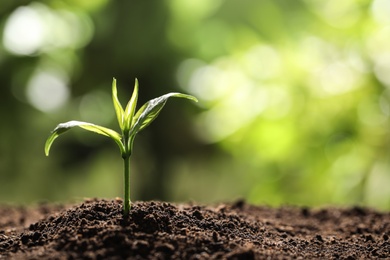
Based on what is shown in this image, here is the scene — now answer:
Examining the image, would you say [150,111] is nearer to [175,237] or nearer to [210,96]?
[175,237]

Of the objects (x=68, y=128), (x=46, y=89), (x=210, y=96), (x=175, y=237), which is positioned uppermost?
(x=46, y=89)

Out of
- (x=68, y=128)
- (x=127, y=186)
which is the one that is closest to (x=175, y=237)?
(x=127, y=186)

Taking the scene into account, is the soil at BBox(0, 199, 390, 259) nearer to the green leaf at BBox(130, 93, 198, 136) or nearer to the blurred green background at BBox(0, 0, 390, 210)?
the green leaf at BBox(130, 93, 198, 136)

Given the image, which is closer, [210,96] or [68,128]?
[68,128]

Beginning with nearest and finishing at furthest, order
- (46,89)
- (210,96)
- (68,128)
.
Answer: (68,128), (210,96), (46,89)

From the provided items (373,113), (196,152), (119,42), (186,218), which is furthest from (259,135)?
(186,218)

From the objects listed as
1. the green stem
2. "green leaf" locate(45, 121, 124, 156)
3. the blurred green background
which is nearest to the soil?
the green stem

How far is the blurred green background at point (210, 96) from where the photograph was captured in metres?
3.30

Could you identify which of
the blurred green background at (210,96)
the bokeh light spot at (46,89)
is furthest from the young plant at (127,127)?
the bokeh light spot at (46,89)

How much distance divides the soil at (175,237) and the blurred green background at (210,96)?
187 centimetres

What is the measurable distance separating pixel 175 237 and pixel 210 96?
9.56 ft

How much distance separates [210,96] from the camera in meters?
3.87

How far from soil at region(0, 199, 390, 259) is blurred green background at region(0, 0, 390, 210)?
1.87m

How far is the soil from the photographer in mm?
935
